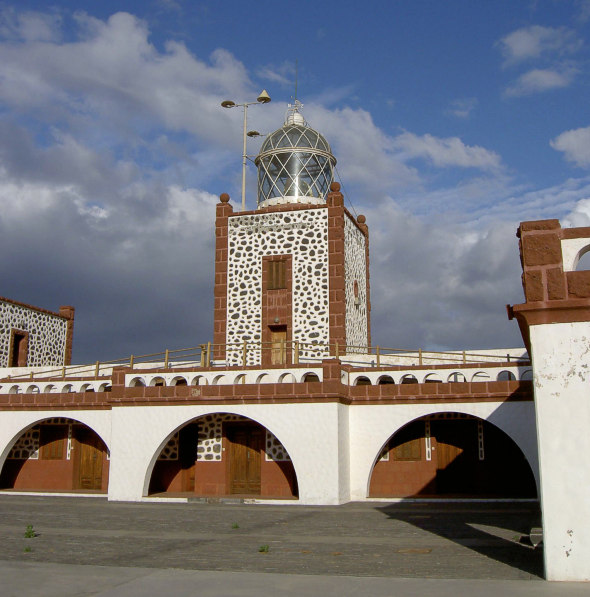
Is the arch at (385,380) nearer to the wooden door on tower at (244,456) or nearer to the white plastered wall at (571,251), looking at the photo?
the wooden door on tower at (244,456)

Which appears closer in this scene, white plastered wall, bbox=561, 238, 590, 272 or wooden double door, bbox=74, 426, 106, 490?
white plastered wall, bbox=561, 238, 590, 272

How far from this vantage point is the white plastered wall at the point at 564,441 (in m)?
6.68

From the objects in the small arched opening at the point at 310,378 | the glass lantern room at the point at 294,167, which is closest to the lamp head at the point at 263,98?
the glass lantern room at the point at 294,167

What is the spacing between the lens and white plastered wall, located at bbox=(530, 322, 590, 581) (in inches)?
263

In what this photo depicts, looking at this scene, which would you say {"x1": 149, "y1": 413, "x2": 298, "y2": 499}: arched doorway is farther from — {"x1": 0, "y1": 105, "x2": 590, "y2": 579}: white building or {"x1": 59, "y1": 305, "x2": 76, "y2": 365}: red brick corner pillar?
{"x1": 59, "y1": 305, "x2": 76, "y2": 365}: red brick corner pillar

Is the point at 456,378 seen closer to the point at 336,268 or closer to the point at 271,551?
the point at 336,268

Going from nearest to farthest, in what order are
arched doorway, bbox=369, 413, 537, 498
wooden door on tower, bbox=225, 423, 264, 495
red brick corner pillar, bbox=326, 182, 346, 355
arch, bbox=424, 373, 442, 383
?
arch, bbox=424, 373, 442, 383 < arched doorway, bbox=369, 413, 537, 498 < wooden door on tower, bbox=225, 423, 264, 495 < red brick corner pillar, bbox=326, 182, 346, 355

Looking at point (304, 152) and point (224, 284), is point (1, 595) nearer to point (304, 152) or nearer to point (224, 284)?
point (224, 284)

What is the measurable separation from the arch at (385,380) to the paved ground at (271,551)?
3697 mm

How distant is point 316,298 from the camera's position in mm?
20344

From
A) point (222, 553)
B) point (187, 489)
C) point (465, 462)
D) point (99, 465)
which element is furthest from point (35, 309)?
point (222, 553)

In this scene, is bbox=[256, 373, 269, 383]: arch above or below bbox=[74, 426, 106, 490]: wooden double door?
above

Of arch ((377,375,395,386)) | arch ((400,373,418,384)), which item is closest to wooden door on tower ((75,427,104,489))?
arch ((377,375,395,386))

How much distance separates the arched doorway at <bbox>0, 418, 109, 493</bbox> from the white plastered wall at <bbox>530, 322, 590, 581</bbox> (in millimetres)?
15420
